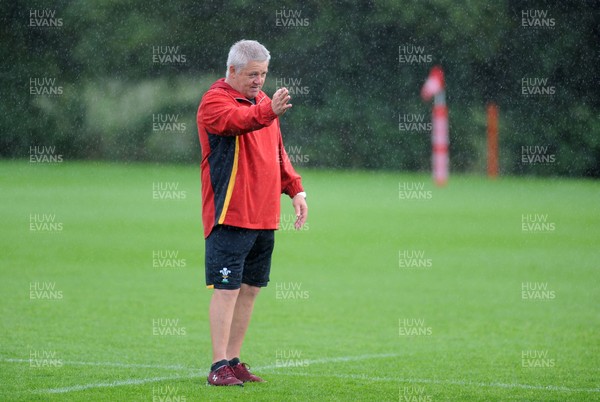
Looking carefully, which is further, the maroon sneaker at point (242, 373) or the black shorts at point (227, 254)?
the maroon sneaker at point (242, 373)

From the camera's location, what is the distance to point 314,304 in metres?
12.8

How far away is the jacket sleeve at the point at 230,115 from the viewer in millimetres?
6848

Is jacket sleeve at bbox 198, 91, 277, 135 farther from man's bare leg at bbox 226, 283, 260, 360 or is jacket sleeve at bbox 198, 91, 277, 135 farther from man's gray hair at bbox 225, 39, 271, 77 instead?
man's bare leg at bbox 226, 283, 260, 360

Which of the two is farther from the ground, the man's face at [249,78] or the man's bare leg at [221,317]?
the man's face at [249,78]

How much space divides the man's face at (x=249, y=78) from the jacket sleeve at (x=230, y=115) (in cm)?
10

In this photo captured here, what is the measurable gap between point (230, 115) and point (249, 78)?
33 centimetres

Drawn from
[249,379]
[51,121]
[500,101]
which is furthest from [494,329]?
[51,121]

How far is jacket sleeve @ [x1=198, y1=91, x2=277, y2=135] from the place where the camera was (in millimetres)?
6848

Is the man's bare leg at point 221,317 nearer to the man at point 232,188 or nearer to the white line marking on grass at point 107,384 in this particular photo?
the man at point 232,188

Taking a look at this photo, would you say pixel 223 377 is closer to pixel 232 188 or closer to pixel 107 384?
pixel 107 384

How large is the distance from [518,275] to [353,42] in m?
25.8

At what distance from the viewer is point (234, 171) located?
284 inches

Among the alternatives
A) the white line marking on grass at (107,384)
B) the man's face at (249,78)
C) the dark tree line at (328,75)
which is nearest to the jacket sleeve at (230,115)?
the man's face at (249,78)

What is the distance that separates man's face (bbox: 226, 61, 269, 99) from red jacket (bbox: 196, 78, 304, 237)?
1.6 inches
